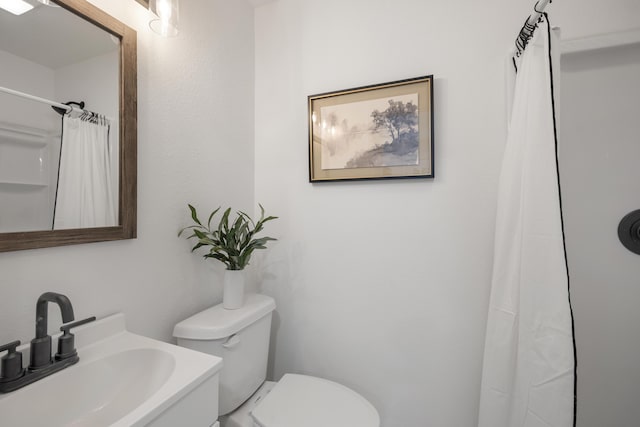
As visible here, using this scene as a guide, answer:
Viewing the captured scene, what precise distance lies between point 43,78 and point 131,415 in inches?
33.9

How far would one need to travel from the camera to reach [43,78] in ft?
2.38

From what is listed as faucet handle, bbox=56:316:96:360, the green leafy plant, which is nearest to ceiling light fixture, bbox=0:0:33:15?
A: the green leafy plant

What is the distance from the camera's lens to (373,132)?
1287mm

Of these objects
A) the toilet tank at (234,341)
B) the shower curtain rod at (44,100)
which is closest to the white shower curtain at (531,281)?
the toilet tank at (234,341)

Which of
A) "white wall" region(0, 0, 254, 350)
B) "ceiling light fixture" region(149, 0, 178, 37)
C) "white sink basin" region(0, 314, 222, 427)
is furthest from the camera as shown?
"ceiling light fixture" region(149, 0, 178, 37)

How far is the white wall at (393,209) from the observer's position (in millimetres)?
1134

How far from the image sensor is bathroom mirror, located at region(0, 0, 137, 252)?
26.2 inches

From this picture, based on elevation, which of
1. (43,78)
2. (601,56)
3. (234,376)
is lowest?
(234,376)

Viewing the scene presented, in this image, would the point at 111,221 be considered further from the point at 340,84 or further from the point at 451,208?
the point at 451,208

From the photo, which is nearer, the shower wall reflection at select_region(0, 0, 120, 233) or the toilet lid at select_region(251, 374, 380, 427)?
the shower wall reflection at select_region(0, 0, 120, 233)

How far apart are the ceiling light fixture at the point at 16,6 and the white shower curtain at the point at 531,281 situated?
146 cm

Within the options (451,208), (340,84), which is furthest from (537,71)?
(340,84)

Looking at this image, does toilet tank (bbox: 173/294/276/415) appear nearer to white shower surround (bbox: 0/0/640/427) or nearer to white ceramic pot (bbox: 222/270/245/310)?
white ceramic pot (bbox: 222/270/245/310)

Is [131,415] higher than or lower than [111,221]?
lower
